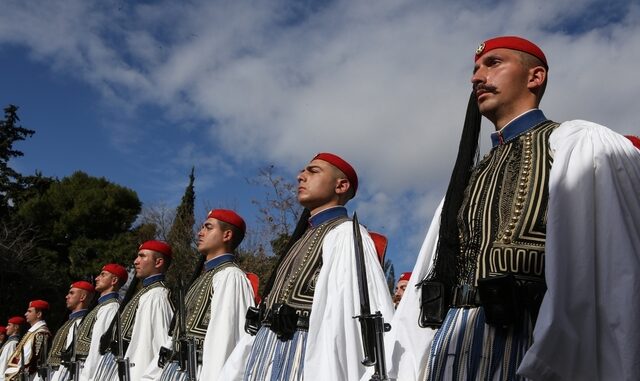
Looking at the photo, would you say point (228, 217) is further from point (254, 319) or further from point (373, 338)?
point (373, 338)

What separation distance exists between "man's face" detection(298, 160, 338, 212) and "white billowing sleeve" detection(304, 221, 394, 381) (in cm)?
65

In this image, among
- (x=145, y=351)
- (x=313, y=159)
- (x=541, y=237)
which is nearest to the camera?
(x=541, y=237)

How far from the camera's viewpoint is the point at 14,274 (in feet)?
68.5

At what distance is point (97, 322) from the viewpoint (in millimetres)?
8531

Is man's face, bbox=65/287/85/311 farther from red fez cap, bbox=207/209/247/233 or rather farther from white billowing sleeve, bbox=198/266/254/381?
Answer: white billowing sleeve, bbox=198/266/254/381

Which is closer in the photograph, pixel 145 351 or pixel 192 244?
pixel 145 351

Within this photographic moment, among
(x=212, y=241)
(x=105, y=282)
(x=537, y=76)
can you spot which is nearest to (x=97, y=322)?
(x=105, y=282)

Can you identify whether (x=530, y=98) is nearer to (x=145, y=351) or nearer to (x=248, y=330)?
(x=248, y=330)

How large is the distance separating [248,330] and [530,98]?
9.22 ft

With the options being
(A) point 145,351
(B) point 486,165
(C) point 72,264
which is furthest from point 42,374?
(C) point 72,264

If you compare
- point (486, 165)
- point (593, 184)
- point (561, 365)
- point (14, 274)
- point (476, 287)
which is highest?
point (14, 274)

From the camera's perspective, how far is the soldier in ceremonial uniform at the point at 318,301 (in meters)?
3.99

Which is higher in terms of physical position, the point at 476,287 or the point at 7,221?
the point at 7,221

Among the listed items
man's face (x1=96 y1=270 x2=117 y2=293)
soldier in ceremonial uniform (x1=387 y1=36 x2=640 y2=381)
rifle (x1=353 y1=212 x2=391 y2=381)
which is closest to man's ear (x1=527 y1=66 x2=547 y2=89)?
soldier in ceremonial uniform (x1=387 y1=36 x2=640 y2=381)
